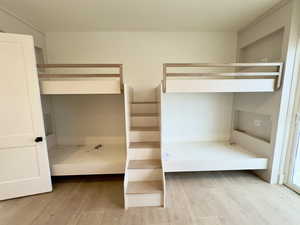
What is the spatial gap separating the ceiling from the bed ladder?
1.64 meters

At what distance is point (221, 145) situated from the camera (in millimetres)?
2873

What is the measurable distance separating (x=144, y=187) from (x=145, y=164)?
0.29m

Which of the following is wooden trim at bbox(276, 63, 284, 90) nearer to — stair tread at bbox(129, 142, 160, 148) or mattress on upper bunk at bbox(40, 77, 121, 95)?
stair tread at bbox(129, 142, 160, 148)

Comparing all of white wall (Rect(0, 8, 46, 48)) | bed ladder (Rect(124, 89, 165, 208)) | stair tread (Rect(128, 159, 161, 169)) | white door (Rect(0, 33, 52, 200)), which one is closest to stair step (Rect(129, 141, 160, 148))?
A: bed ladder (Rect(124, 89, 165, 208))

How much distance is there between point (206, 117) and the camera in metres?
3.12

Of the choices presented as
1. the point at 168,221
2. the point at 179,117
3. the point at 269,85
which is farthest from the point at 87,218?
the point at 269,85

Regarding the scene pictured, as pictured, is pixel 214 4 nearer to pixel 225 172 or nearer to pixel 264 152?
pixel 264 152

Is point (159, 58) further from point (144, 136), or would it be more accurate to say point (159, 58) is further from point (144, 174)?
point (144, 174)

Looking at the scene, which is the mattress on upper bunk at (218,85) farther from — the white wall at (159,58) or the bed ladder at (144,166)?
the white wall at (159,58)

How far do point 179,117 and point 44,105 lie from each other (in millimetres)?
2723

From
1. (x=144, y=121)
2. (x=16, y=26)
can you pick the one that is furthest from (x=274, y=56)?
(x=16, y=26)

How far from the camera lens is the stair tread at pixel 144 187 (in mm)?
1785

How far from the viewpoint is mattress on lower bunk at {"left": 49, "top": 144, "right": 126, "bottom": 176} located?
221cm

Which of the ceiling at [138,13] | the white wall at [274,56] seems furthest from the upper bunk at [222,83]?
the ceiling at [138,13]
